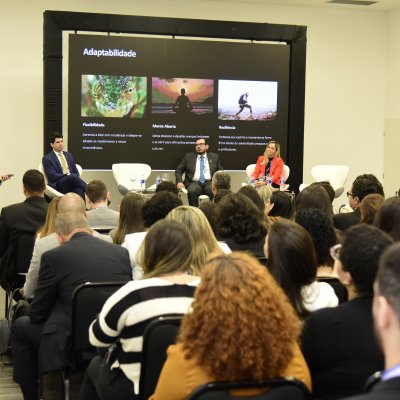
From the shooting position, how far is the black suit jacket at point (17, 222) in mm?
5000

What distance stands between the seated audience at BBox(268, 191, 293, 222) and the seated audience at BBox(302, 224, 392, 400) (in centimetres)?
313

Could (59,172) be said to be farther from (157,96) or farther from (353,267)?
(353,267)

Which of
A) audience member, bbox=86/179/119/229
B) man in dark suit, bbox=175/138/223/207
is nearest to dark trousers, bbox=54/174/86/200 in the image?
man in dark suit, bbox=175/138/223/207

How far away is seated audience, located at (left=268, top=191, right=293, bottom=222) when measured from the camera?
5402mm

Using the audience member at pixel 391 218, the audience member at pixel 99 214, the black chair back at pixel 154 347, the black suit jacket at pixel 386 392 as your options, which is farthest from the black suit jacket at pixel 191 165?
the black suit jacket at pixel 386 392

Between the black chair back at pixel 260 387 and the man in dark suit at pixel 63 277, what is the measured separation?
1602mm

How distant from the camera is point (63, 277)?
3305 millimetres

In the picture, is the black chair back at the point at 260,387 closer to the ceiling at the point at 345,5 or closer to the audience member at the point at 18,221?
the audience member at the point at 18,221

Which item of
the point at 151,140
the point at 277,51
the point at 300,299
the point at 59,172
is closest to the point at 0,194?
the point at 59,172

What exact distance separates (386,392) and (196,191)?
9547 millimetres

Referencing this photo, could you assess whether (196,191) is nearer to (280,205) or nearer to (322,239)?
(280,205)

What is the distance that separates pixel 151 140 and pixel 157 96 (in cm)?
70

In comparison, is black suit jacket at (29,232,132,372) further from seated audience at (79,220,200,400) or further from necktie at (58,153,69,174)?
necktie at (58,153,69,174)

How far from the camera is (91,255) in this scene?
3.34 m
